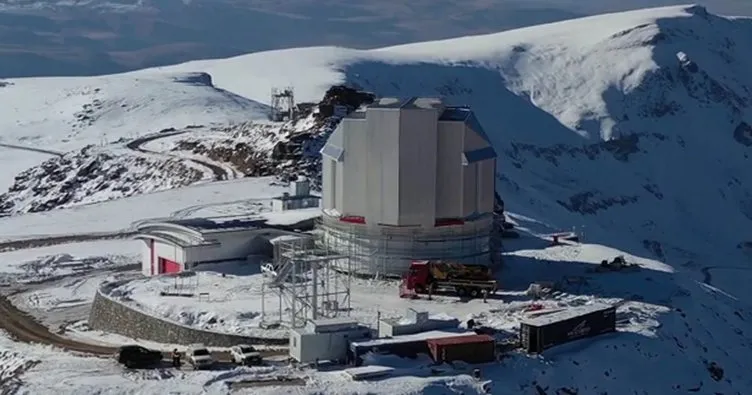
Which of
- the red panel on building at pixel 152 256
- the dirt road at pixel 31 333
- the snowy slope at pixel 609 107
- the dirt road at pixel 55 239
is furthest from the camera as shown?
the snowy slope at pixel 609 107

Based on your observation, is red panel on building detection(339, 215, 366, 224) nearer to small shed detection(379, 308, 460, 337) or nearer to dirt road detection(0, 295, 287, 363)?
small shed detection(379, 308, 460, 337)

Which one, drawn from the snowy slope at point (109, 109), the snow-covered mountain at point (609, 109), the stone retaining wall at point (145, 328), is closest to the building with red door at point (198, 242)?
the stone retaining wall at point (145, 328)

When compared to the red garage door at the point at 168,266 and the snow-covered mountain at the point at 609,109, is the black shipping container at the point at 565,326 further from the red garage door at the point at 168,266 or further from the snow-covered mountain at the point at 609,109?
the snow-covered mountain at the point at 609,109

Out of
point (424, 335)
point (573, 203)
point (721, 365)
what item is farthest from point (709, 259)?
point (424, 335)

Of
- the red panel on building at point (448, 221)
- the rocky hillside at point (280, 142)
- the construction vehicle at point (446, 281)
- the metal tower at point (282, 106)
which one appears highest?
the metal tower at point (282, 106)

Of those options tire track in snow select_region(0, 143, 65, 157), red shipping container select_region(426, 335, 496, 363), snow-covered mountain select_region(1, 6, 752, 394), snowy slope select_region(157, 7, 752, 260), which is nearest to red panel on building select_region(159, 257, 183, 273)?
red shipping container select_region(426, 335, 496, 363)
